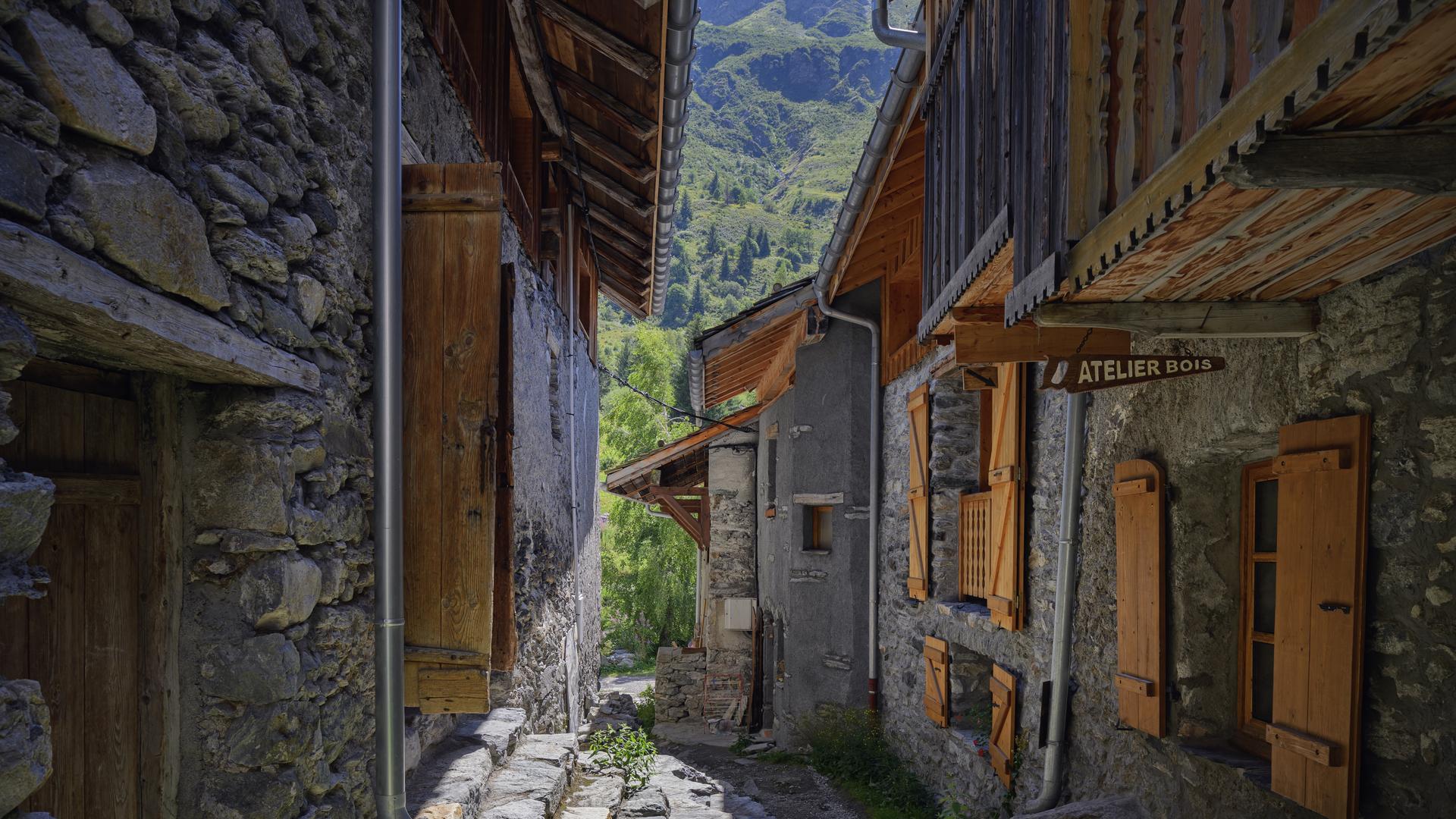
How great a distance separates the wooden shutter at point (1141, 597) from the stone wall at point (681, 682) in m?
10.0

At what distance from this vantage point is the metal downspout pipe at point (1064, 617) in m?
4.95

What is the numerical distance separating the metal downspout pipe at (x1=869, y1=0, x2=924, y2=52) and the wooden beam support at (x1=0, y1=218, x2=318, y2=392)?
4244 millimetres

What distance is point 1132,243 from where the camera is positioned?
2332mm

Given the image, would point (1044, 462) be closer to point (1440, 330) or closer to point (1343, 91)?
point (1440, 330)

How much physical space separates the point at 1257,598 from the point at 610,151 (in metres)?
5.33

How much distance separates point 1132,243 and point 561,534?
22.0ft

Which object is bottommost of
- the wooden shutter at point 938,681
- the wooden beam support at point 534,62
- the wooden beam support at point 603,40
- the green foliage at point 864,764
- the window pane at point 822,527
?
the green foliage at point 864,764

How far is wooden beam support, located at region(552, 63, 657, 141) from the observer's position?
6.32 metres

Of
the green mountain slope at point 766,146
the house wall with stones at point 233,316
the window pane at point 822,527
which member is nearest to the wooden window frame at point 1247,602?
the house wall with stones at point 233,316

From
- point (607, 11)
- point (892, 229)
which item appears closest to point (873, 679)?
Answer: point (892, 229)

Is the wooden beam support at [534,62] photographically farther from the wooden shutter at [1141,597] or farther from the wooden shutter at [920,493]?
the wooden shutter at [1141,597]

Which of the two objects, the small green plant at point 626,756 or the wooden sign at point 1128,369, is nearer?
the wooden sign at point 1128,369

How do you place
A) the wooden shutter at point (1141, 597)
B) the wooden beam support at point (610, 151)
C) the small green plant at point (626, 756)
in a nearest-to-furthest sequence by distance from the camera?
the wooden shutter at point (1141, 597) → the small green plant at point (626, 756) → the wooden beam support at point (610, 151)

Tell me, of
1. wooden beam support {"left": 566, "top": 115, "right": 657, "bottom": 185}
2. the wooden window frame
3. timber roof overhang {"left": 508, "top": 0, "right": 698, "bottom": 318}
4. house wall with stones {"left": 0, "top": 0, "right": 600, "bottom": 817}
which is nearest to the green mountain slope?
timber roof overhang {"left": 508, "top": 0, "right": 698, "bottom": 318}
